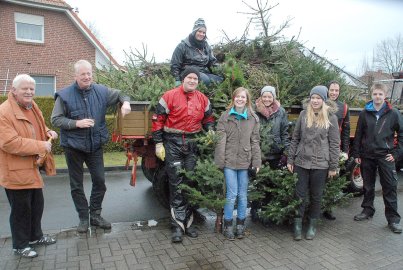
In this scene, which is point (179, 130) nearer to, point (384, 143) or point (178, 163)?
point (178, 163)

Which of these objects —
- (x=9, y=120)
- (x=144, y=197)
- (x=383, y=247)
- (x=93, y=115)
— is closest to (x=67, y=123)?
(x=93, y=115)

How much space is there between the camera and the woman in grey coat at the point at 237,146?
421cm

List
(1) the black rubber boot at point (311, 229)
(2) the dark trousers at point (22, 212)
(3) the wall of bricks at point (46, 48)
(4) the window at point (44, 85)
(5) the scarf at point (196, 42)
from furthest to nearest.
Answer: (4) the window at point (44, 85), (3) the wall of bricks at point (46, 48), (5) the scarf at point (196, 42), (1) the black rubber boot at point (311, 229), (2) the dark trousers at point (22, 212)

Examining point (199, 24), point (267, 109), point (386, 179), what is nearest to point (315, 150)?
point (267, 109)

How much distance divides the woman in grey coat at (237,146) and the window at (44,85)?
1516 cm

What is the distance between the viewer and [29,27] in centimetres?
1686

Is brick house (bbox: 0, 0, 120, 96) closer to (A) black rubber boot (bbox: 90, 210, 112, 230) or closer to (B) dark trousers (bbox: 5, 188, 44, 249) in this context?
(A) black rubber boot (bbox: 90, 210, 112, 230)

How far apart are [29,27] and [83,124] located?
1538 centimetres

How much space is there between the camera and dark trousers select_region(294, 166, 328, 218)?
170 inches

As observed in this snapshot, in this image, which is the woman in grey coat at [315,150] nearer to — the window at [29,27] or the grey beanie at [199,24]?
the grey beanie at [199,24]

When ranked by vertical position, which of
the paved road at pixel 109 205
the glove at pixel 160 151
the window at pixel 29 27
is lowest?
the paved road at pixel 109 205

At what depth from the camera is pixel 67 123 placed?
13.1 ft

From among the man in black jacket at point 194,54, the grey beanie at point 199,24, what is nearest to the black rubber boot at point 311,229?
the man in black jacket at point 194,54

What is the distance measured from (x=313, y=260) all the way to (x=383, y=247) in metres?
1.01
